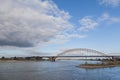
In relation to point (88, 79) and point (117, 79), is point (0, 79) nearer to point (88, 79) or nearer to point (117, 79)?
point (88, 79)

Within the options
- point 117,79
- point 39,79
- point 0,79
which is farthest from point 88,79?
point 0,79

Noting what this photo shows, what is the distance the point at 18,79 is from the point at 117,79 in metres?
23.6

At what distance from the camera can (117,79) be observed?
55.5 m

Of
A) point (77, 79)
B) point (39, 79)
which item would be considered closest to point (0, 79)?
point (39, 79)

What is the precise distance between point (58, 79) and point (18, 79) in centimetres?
934

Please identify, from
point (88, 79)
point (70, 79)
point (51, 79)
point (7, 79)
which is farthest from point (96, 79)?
point (7, 79)

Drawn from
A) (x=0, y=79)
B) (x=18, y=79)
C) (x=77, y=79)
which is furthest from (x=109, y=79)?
(x=0, y=79)

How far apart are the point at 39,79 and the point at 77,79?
8985mm

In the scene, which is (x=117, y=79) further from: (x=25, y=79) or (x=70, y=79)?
(x=25, y=79)

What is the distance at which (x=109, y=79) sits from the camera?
5506 cm

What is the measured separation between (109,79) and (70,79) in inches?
369

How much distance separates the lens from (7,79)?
53.6 metres

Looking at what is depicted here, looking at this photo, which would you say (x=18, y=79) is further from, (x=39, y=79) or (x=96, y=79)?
(x=96, y=79)

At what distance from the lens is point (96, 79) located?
183 feet
